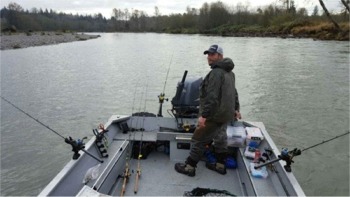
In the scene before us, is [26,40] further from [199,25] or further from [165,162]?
[199,25]

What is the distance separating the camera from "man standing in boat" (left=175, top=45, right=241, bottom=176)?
337 centimetres

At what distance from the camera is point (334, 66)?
1603cm

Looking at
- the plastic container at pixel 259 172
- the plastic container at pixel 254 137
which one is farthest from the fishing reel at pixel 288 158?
the plastic container at pixel 254 137

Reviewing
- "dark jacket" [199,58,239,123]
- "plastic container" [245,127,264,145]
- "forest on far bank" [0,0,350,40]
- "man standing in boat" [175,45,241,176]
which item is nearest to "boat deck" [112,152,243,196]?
"man standing in boat" [175,45,241,176]

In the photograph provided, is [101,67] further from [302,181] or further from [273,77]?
[302,181]

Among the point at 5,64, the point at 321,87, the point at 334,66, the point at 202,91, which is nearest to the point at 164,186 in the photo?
the point at 202,91

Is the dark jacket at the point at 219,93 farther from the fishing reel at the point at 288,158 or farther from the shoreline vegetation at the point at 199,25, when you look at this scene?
the shoreline vegetation at the point at 199,25

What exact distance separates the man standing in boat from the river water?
2610 millimetres

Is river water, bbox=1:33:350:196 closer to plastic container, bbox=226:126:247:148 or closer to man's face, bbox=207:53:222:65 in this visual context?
plastic container, bbox=226:126:247:148

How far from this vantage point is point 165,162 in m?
4.20

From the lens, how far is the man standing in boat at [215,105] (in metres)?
3.37

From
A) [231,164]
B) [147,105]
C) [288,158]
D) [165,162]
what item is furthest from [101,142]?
[147,105]

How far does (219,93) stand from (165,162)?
4.43ft

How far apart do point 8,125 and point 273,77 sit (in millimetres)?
10982
